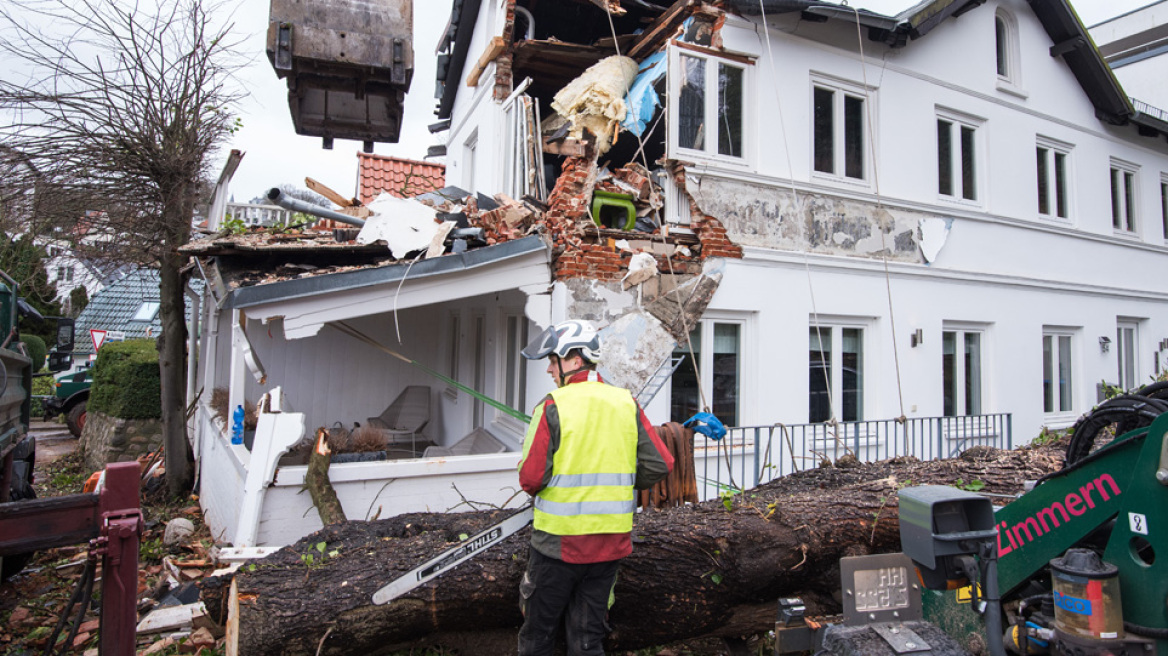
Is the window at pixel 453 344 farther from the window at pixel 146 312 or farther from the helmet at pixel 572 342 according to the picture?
the window at pixel 146 312

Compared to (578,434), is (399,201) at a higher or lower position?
higher

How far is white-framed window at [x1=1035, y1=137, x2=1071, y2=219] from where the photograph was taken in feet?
33.9

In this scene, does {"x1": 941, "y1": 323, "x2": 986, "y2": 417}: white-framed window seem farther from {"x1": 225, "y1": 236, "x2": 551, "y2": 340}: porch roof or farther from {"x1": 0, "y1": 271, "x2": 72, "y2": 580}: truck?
{"x1": 0, "y1": 271, "x2": 72, "y2": 580}: truck

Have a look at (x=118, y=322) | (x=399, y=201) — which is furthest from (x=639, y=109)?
(x=118, y=322)

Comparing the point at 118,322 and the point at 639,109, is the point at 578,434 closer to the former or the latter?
the point at 639,109

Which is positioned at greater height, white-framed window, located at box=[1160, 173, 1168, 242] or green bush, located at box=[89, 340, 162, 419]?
white-framed window, located at box=[1160, 173, 1168, 242]

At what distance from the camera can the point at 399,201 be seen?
6500 millimetres

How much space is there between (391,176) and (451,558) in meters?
9.94

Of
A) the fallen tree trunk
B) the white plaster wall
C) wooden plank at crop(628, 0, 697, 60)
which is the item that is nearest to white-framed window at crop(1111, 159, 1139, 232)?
the white plaster wall

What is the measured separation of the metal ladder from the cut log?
2.90 meters

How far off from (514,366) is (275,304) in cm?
312

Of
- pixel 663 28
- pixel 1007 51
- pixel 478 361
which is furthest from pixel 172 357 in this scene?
pixel 1007 51

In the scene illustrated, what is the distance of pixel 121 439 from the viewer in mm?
10805

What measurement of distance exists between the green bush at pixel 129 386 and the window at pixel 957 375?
12.0m
